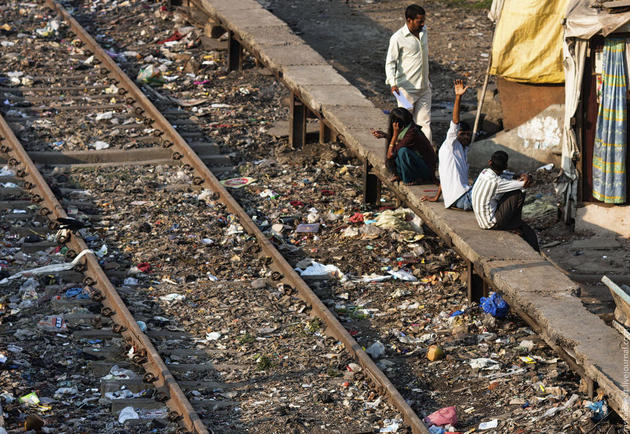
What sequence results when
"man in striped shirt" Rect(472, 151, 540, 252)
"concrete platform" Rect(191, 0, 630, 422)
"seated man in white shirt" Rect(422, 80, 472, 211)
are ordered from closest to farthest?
"concrete platform" Rect(191, 0, 630, 422) < "man in striped shirt" Rect(472, 151, 540, 252) < "seated man in white shirt" Rect(422, 80, 472, 211)

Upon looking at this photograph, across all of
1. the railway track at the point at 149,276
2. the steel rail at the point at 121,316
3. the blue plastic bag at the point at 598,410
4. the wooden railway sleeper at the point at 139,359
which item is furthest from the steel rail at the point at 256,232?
the wooden railway sleeper at the point at 139,359

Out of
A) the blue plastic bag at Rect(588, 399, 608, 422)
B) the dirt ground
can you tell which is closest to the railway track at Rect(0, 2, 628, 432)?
the blue plastic bag at Rect(588, 399, 608, 422)

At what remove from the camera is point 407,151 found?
1072cm

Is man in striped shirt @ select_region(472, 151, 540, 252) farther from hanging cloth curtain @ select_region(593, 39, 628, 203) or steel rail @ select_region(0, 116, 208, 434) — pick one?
steel rail @ select_region(0, 116, 208, 434)

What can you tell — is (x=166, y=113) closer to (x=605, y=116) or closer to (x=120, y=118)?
(x=120, y=118)

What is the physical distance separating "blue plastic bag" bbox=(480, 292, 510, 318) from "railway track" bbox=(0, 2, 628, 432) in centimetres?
16

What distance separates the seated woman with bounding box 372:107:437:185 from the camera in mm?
10711

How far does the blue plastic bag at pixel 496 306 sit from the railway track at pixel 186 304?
6.5 inches

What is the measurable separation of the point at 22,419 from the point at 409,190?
4.63 metres

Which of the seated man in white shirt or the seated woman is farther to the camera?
the seated woman

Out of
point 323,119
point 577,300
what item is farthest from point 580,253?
point 323,119

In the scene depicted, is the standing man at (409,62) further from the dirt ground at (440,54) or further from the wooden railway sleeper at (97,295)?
the wooden railway sleeper at (97,295)

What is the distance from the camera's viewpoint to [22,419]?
7605mm

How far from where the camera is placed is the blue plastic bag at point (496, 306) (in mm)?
9227
